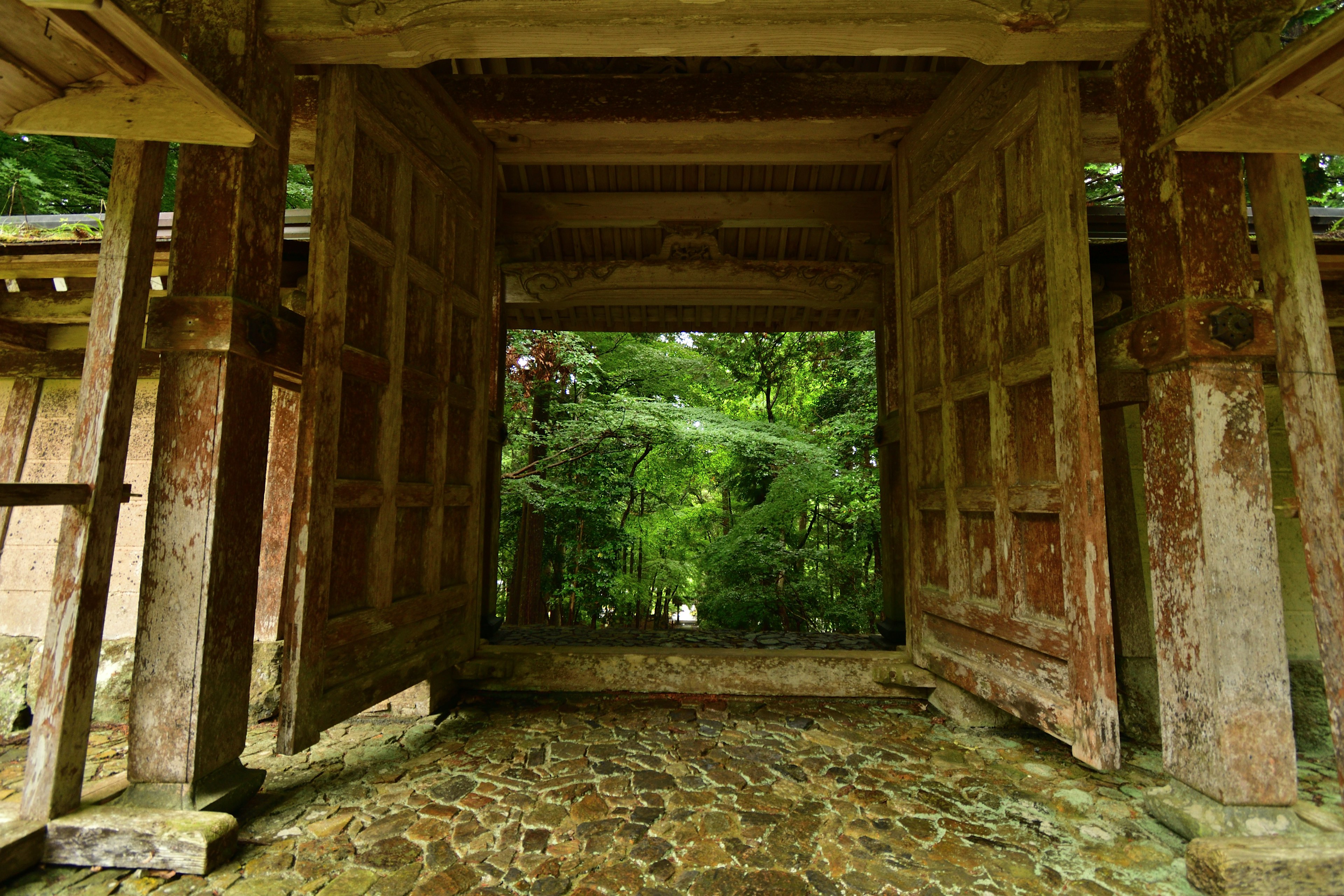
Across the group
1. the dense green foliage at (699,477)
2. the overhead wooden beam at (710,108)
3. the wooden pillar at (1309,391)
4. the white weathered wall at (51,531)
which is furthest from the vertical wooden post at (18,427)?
the wooden pillar at (1309,391)

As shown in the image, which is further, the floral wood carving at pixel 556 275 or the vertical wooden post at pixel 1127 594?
the floral wood carving at pixel 556 275

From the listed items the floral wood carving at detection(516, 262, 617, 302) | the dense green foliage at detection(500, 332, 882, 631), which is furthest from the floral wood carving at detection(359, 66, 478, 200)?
the dense green foliage at detection(500, 332, 882, 631)

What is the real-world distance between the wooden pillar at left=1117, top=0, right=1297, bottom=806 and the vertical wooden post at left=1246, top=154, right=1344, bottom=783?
0.31ft

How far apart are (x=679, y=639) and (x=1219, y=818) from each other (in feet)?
13.7

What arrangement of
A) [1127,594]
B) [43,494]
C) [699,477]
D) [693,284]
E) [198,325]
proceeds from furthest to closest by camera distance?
1. [699,477]
2. [693,284]
3. [1127,594]
4. [198,325]
5. [43,494]

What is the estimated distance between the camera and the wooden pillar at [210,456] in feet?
7.23

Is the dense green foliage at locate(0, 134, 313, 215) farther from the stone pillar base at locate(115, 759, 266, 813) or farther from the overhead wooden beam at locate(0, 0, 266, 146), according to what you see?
the stone pillar base at locate(115, 759, 266, 813)

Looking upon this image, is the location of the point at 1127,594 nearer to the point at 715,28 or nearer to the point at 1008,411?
the point at 1008,411

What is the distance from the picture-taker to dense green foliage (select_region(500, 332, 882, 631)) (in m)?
9.17

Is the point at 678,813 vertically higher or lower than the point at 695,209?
lower

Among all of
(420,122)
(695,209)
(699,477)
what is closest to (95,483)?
(420,122)

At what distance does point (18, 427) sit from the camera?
415 cm

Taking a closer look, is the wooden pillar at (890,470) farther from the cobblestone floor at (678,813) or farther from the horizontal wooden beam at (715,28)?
the horizontal wooden beam at (715,28)

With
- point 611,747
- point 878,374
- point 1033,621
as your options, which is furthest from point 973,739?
point 878,374
